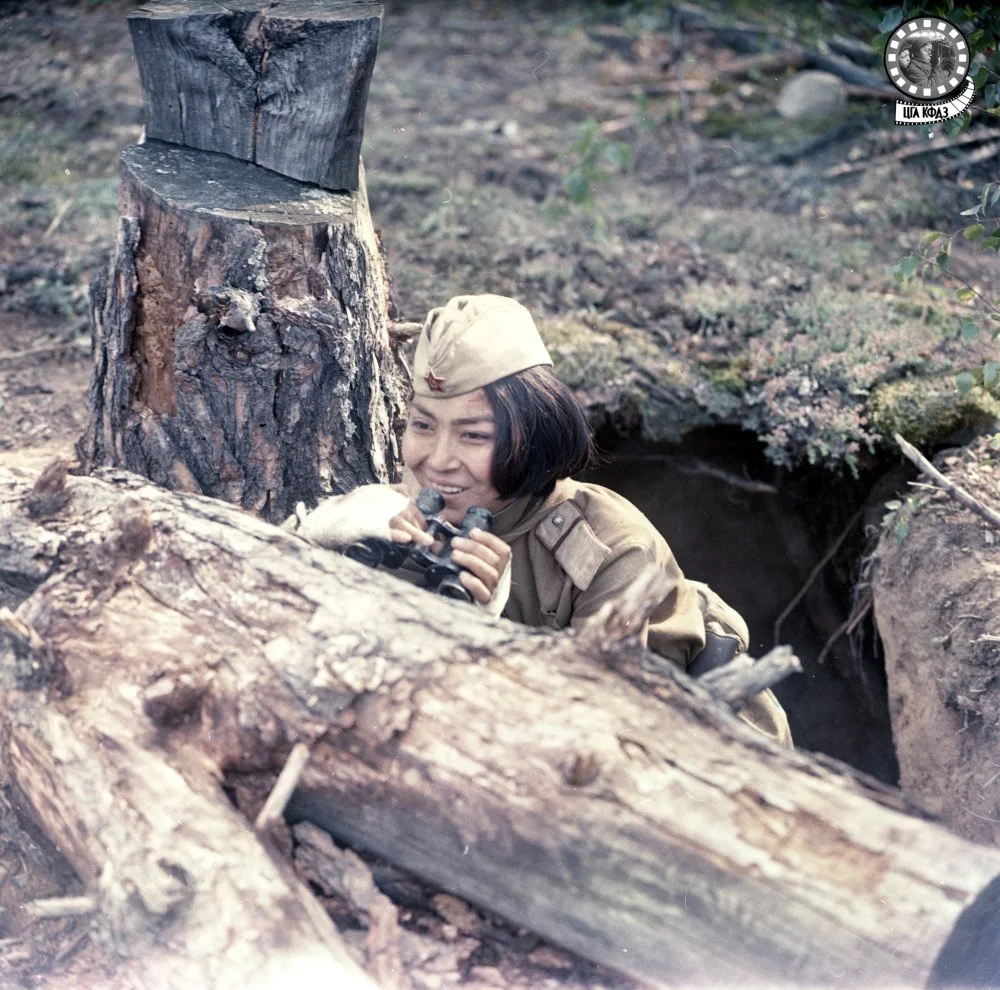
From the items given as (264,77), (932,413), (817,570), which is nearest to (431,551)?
(264,77)

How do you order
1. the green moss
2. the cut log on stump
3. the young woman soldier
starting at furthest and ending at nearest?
the green moss
the cut log on stump
the young woman soldier

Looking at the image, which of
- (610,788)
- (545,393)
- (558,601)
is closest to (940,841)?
(610,788)

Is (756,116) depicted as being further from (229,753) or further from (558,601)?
(229,753)

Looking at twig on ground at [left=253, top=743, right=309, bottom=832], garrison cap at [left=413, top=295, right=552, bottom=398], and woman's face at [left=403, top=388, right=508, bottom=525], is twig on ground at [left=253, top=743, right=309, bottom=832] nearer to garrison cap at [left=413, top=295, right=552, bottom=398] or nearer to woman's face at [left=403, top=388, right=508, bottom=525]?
woman's face at [left=403, top=388, right=508, bottom=525]

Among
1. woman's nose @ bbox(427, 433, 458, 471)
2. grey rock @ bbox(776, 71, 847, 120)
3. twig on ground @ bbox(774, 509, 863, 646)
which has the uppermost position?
grey rock @ bbox(776, 71, 847, 120)

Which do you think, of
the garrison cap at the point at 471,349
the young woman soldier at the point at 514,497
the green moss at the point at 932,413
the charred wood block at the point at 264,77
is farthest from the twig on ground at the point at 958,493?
the charred wood block at the point at 264,77

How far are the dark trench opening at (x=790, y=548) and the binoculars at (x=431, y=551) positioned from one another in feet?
6.74

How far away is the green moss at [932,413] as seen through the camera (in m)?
4.54

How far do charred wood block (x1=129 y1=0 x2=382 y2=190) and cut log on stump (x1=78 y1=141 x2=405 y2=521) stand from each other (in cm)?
8

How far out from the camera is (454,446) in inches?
119

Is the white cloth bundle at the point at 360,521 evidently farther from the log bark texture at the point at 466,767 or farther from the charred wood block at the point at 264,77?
the charred wood block at the point at 264,77

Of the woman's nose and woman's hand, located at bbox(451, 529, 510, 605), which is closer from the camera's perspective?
woman's hand, located at bbox(451, 529, 510, 605)

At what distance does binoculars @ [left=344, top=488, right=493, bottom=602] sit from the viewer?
2805 millimetres

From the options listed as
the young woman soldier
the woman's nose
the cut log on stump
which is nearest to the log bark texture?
the young woman soldier
